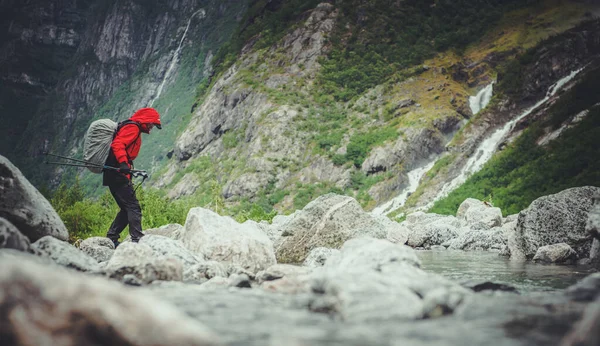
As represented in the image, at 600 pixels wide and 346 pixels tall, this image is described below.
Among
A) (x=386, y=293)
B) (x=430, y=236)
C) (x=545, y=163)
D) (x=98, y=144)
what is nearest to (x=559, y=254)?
(x=386, y=293)

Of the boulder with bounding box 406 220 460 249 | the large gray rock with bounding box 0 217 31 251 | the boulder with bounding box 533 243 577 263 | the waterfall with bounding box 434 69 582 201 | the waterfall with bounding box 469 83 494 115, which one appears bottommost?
the boulder with bounding box 406 220 460 249

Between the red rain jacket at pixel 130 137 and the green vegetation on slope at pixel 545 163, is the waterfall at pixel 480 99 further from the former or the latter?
the red rain jacket at pixel 130 137

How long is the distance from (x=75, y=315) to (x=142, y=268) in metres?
4.62

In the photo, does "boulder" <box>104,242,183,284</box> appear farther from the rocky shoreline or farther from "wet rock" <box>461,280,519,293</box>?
"wet rock" <box>461,280,519,293</box>

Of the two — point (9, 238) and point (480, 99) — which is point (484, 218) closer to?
point (9, 238)

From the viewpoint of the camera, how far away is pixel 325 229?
16.2 m

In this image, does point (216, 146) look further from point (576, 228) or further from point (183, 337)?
point (183, 337)

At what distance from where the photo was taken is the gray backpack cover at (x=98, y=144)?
11.0 metres

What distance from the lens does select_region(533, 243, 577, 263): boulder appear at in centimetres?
1358

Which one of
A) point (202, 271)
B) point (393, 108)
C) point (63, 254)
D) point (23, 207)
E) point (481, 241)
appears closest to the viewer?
point (63, 254)

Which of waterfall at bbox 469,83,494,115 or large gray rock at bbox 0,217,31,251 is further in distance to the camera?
waterfall at bbox 469,83,494,115

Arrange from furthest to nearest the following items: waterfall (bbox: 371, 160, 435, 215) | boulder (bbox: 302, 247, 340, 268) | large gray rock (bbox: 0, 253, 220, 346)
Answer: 1. waterfall (bbox: 371, 160, 435, 215)
2. boulder (bbox: 302, 247, 340, 268)
3. large gray rock (bbox: 0, 253, 220, 346)

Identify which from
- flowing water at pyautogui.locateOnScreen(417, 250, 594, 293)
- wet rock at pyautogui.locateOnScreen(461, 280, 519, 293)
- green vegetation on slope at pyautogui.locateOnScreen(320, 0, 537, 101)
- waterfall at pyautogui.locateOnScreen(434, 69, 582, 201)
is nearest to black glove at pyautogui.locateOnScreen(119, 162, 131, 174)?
flowing water at pyautogui.locateOnScreen(417, 250, 594, 293)

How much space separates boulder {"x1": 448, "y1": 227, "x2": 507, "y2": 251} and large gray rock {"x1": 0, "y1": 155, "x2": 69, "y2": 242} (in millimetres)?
17894
